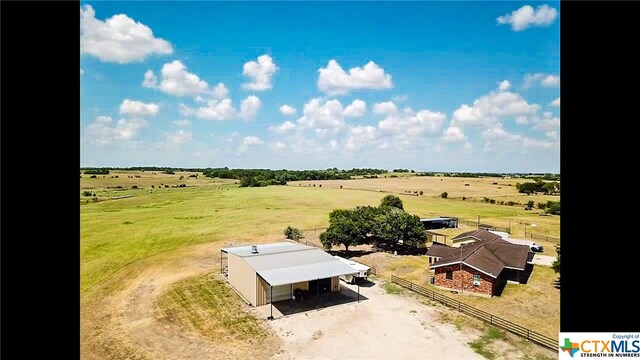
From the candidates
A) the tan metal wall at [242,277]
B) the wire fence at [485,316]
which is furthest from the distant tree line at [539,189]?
the tan metal wall at [242,277]

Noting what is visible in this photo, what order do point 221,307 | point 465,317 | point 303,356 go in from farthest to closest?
point 221,307, point 465,317, point 303,356

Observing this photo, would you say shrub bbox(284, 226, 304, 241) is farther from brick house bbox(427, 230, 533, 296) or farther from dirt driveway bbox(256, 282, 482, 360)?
dirt driveway bbox(256, 282, 482, 360)

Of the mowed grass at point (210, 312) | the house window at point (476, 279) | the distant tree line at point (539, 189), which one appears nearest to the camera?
the mowed grass at point (210, 312)

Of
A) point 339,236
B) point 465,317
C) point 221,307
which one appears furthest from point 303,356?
point 339,236

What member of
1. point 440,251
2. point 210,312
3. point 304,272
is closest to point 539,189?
point 440,251

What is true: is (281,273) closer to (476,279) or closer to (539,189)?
(476,279)

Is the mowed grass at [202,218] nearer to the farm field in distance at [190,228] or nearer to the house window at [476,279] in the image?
the farm field in distance at [190,228]
